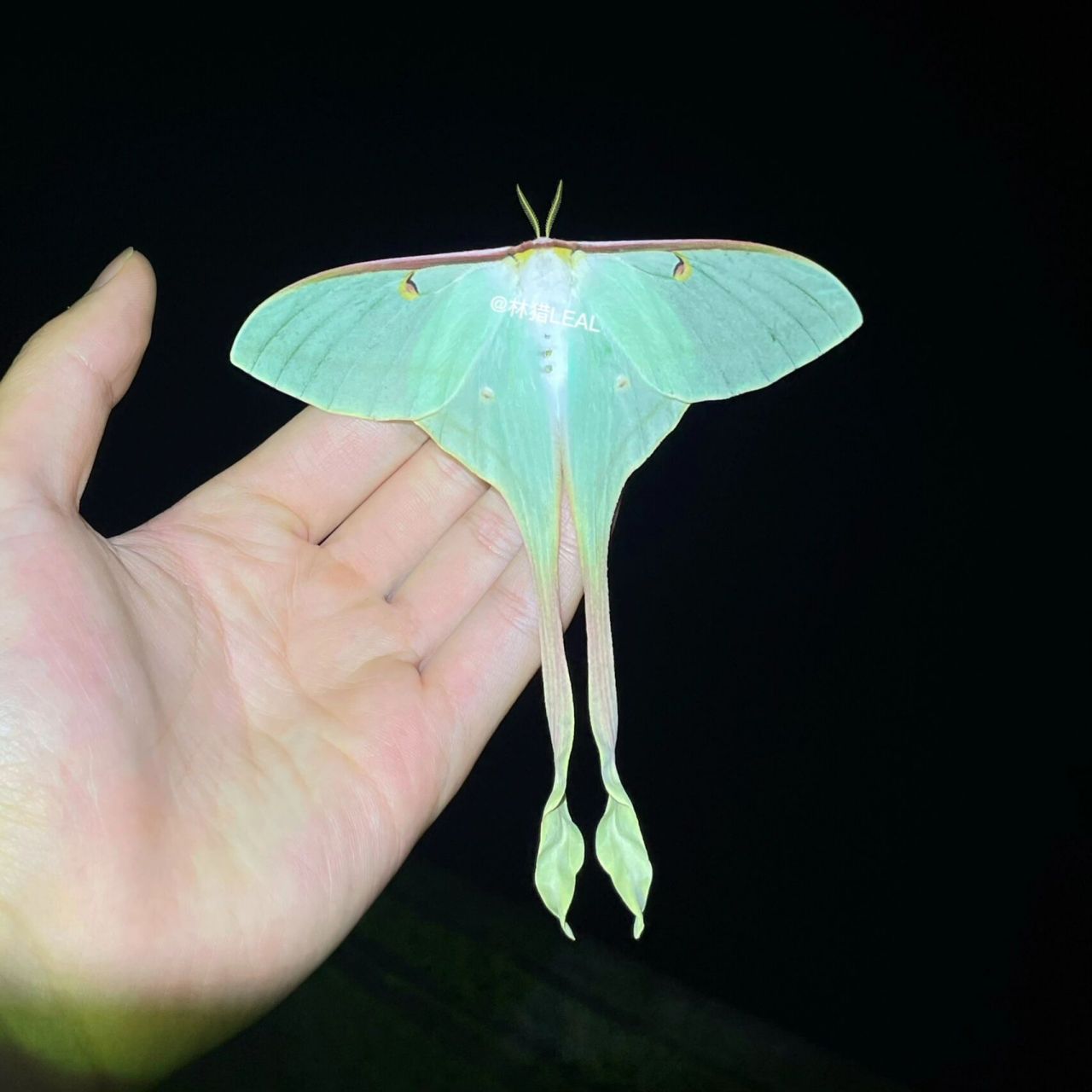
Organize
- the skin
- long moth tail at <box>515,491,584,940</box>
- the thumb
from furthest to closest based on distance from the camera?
long moth tail at <box>515,491,584,940</box> < the thumb < the skin

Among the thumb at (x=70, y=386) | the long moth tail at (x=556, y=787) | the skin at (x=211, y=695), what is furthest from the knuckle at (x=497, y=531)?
the thumb at (x=70, y=386)

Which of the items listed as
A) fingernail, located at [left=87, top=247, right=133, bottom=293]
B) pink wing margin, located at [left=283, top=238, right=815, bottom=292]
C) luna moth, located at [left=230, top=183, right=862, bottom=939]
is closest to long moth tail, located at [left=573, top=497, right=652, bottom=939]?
luna moth, located at [left=230, top=183, right=862, bottom=939]

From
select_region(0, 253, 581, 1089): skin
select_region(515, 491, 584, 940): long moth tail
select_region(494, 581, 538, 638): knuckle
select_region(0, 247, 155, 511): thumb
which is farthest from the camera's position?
select_region(494, 581, 538, 638): knuckle

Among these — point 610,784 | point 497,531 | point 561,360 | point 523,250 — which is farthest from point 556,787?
point 523,250

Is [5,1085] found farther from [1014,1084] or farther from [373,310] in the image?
[1014,1084]

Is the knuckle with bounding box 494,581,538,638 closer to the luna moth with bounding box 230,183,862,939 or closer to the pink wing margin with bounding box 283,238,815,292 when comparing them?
the luna moth with bounding box 230,183,862,939

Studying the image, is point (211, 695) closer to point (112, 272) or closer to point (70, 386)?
point (70, 386)
